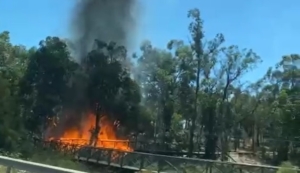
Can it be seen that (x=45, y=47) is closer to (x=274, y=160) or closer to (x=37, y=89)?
(x=37, y=89)

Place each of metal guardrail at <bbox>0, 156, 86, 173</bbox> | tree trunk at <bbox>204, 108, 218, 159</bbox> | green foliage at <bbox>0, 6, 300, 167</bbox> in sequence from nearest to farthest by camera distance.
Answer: metal guardrail at <bbox>0, 156, 86, 173</bbox>
green foliage at <bbox>0, 6, 300, 167</bbox>
tree trunk at <bbox>204, 108, 218, 159</bbox>

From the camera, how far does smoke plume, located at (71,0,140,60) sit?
56.2 meters

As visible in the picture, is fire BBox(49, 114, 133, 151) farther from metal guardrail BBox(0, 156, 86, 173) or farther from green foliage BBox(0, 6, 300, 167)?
metal guardrail BBox(0, 156, 86, 173)

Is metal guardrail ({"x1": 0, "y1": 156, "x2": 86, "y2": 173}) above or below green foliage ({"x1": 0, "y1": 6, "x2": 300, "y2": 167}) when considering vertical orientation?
below

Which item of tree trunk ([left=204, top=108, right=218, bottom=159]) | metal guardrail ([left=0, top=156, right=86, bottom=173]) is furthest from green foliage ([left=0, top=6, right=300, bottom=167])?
metal guardrail ([left=0, top=156, right=86, bottom=173])

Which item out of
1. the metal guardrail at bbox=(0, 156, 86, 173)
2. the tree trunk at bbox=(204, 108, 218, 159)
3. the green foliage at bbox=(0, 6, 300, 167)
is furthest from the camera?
the tree trunk at bbox=(204, 108, 218, 159)

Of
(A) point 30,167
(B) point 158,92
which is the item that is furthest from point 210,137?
(A) point 30,167

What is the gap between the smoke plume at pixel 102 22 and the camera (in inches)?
2211

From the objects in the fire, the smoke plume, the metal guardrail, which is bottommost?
the metal guardrail

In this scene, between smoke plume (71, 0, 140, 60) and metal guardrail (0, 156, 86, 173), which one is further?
smoke plume (71, 0, 140, 60)

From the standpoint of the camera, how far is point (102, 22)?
57.6 metres

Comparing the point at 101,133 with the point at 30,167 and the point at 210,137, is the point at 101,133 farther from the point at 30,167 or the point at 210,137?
the point at 30,167

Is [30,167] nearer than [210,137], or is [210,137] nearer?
[30,167]

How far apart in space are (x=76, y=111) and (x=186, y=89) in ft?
50.0
